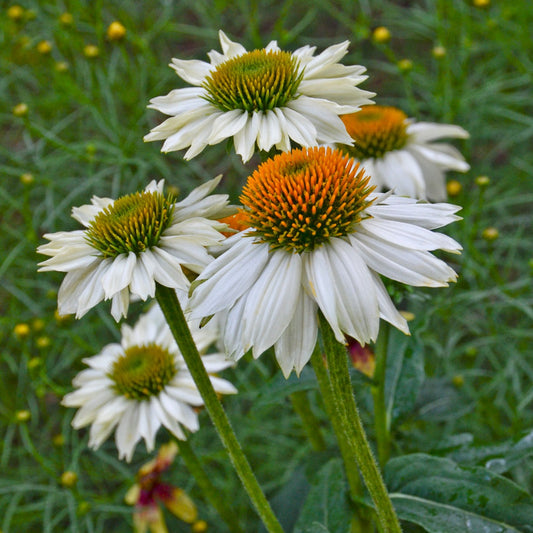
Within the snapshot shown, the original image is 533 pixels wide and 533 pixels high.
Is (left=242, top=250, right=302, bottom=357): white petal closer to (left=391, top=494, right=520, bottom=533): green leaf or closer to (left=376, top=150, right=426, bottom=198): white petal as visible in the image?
(left=391, top=494, right=520, bottom=533): green leaf

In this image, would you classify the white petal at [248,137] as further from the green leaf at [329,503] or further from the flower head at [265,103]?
the green leaf at [329,503]

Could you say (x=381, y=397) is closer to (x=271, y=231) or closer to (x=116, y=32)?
(x=271, y=231)

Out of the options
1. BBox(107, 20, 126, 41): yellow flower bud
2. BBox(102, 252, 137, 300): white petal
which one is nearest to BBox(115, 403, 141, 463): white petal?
BBox(102, 252, 137, 300): white petal

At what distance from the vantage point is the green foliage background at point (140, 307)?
59.6 inches

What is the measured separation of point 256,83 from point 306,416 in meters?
0.52

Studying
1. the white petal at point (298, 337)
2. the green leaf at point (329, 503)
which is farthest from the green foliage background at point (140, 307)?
the white petal at point (298, 337)

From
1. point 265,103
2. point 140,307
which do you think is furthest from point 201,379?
point 140,307

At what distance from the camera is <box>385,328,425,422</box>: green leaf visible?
3.43ft

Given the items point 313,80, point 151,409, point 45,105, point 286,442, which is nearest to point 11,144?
point 45,105

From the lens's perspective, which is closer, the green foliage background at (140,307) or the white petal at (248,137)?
the white petal at (248,137)

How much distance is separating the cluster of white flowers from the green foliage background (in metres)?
0.45

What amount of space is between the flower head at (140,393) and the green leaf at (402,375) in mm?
247

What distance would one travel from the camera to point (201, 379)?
2.48 feet

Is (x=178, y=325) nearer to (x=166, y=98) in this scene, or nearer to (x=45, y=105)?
(x=166, y=98)
